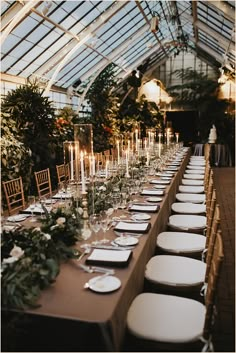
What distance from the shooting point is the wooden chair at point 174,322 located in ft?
6.22

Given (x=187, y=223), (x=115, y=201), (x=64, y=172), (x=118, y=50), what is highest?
(x=118, y=50)

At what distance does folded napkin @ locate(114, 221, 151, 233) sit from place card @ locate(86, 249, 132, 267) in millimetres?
441

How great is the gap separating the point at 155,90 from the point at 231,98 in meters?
4.11

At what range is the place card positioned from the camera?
2105mm

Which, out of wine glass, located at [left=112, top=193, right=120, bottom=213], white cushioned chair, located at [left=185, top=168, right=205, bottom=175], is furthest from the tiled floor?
wine glass, located at [left=112, top=193, right=120, bottom=213]

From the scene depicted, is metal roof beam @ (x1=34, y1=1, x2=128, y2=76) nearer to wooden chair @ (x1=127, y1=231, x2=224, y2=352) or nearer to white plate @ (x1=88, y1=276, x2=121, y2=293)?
wooden chair @ (x1=127, y1=231, x2=224, y2=352)

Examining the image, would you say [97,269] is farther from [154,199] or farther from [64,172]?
[64,172]

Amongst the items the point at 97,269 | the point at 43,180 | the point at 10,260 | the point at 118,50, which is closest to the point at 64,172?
the point at 43,180

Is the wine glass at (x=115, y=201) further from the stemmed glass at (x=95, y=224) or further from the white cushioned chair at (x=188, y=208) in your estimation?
the white cushioned chair at (x=188, y=208)

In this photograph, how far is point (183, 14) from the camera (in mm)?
12383

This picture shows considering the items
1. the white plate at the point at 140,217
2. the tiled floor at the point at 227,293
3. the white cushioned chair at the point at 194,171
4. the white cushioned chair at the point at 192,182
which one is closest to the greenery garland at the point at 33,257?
the white plate at the point at 140,217

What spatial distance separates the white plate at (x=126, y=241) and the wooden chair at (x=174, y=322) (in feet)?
1.21

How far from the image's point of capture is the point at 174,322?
202 centimetres

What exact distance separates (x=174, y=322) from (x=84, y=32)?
917cm
